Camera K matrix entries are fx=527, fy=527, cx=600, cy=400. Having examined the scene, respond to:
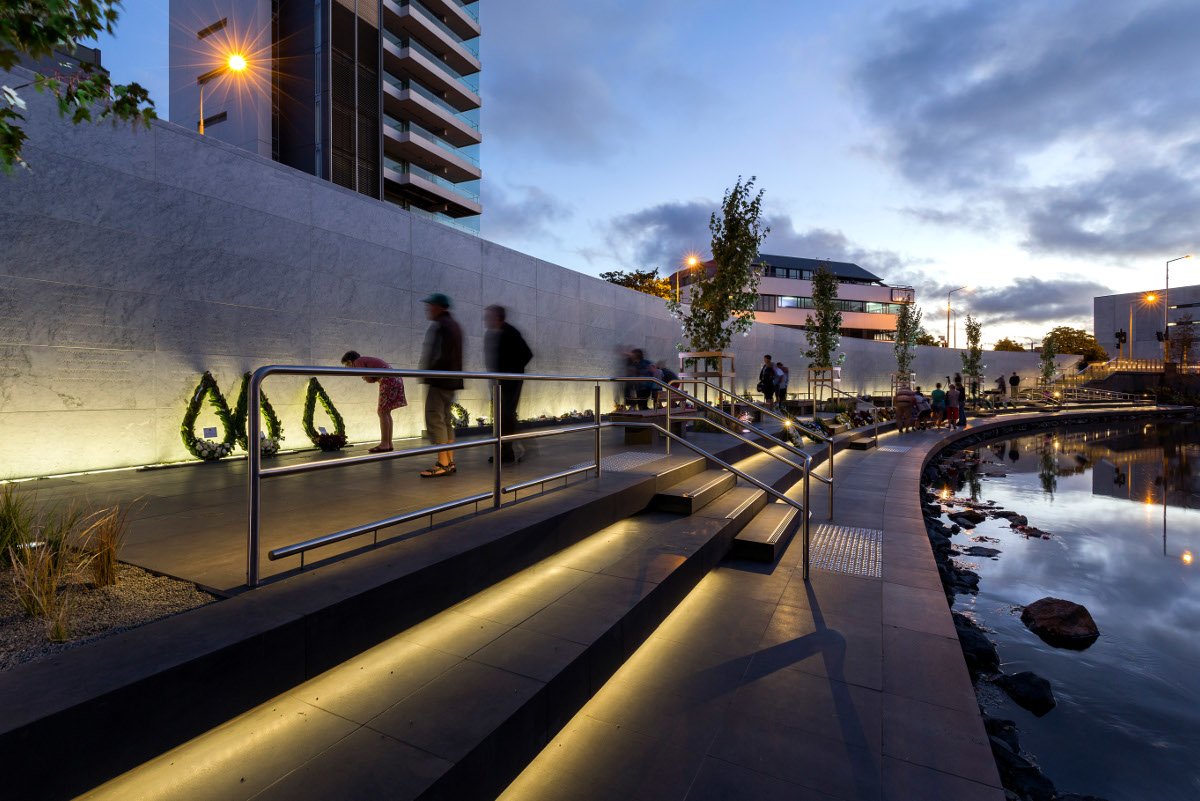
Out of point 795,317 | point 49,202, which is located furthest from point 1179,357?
point 49,202

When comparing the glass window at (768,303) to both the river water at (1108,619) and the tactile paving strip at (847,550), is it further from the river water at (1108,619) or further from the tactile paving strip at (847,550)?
the tactile paving strip at (847,550)

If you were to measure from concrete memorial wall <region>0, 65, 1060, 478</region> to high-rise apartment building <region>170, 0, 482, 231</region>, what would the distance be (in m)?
18.0

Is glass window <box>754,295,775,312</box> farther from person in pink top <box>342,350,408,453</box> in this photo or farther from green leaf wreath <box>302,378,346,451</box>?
person in pink top <box>342,350,408,453</box>

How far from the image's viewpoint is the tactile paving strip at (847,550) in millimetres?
4660

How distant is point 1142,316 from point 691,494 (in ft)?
Result: 306

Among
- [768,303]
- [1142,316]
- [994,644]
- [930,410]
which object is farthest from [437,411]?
[1142,316]

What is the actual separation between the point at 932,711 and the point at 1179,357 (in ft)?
221

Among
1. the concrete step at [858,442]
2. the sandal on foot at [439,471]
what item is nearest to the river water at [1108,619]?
the concrete step at [858,442]

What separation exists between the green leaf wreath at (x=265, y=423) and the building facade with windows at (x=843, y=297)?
54.1 meters

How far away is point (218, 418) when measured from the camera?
698 cm

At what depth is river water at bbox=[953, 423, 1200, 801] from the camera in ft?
10.2

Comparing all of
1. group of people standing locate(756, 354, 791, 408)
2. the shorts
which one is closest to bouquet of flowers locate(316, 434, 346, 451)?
the shorts

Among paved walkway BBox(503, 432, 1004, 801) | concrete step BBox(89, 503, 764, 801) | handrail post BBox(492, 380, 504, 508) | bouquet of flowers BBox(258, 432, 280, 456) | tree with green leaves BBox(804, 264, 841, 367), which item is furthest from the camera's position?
tree with green leaves BBox(804, 264, 841, 367)

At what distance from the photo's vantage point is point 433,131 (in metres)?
32.3
